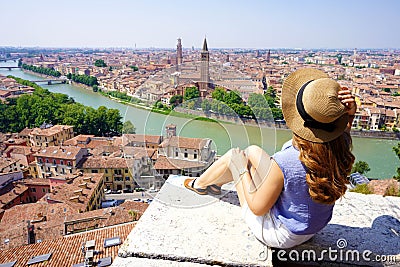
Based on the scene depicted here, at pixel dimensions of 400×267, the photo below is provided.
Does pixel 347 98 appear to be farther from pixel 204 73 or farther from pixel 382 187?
pixel 382 187

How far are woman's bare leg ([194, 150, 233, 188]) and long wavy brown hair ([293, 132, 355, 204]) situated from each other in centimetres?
27

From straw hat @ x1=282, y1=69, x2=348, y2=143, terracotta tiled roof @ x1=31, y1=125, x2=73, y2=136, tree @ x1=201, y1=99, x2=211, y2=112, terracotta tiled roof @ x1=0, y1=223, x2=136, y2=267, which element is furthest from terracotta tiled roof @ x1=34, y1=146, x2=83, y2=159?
straw hat @ x1=282, y1=69, x2=348, y2=143

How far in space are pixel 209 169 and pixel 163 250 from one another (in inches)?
12.2

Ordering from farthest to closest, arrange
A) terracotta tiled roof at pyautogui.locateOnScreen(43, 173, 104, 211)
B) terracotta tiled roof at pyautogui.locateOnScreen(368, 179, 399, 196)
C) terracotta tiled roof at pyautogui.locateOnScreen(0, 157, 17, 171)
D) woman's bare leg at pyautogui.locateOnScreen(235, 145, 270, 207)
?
1. terracotta tiled roof at pyautogui.locateOnScreen(0, 157, 17, 171)
2. terracotta tiled roof at pyautogui.locateOnScreen(43, 173, 104, 211)
3. terracotta tiled roof at pyautogui.locateOnScreen(368, 179, 399, 196)
4. woman's bare leg at pyautogui.locateOnScreen(235, 145, 270, 207)

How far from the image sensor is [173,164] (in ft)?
3.60

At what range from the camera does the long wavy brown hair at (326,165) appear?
659mm

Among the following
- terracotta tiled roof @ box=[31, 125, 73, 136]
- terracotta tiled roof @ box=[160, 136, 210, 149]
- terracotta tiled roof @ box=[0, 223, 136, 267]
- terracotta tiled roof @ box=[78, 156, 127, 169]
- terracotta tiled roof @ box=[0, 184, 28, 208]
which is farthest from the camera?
terracotta tiled roof @ box=[31, 125, 73, 136]

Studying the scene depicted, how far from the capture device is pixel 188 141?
104 centimetres

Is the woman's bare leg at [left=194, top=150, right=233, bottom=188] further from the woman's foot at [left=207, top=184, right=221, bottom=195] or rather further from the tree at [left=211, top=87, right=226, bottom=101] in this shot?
the tree at [left=211, top=87, right=226, bottom=101]

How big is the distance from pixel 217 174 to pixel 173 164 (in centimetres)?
21

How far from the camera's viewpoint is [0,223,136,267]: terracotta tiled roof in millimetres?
3252

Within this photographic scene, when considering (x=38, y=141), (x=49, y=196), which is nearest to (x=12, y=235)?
(x=49, y=196)

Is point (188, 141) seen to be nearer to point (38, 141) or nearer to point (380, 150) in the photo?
point (38, 141)

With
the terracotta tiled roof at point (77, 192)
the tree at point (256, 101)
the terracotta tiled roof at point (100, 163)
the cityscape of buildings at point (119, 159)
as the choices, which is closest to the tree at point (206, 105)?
the cityscape of buildings at point (119, 159)
